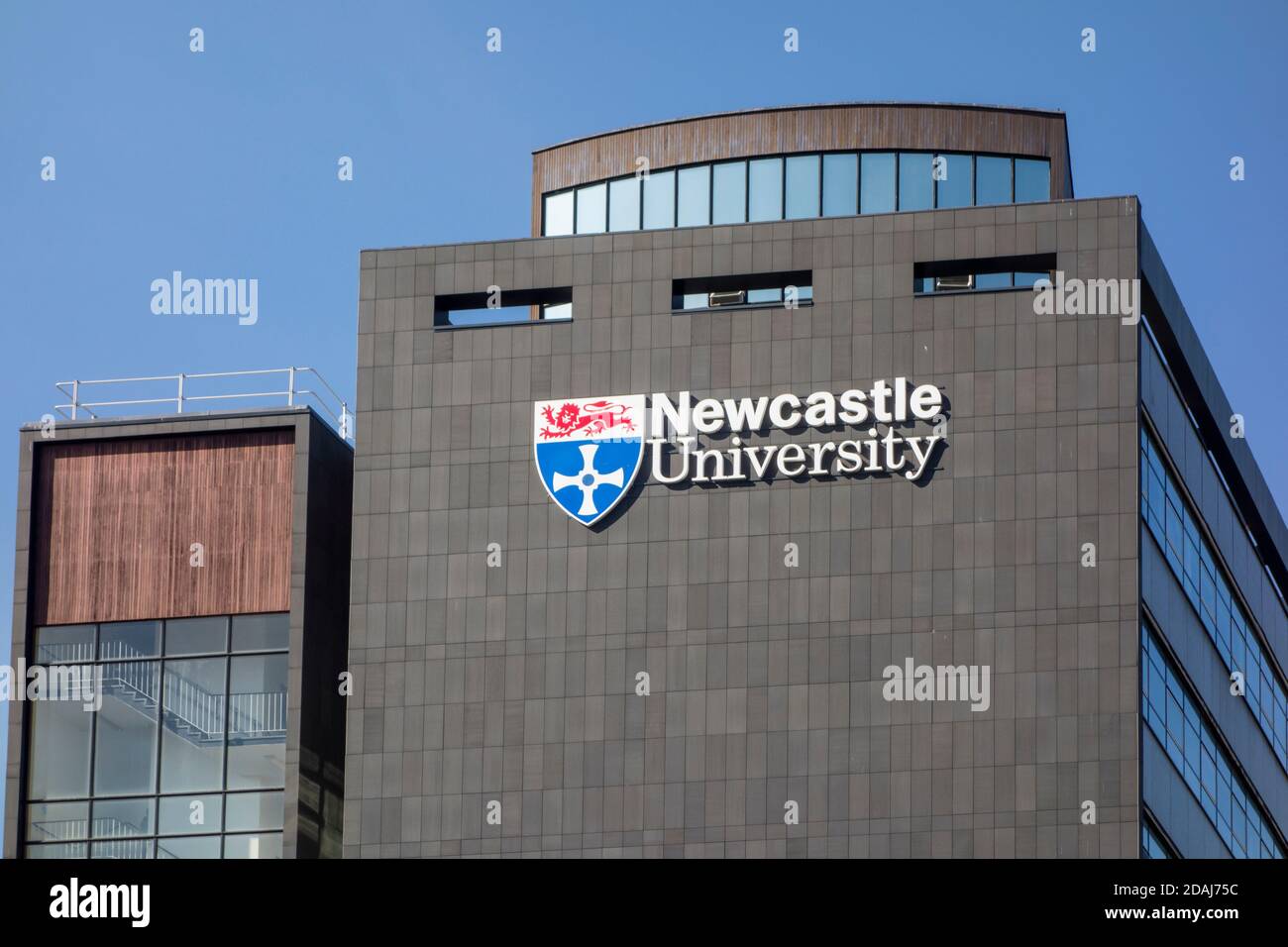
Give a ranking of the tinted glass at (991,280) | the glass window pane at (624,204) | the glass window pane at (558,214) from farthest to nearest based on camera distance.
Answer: the glass window pane at (558,214)
the glass window pane at (624,204)
the tinted glass at (991,280)

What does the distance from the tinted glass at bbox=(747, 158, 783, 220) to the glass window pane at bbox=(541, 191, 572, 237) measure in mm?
6150

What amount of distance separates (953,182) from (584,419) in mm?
18469

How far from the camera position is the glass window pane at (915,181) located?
69250 mm

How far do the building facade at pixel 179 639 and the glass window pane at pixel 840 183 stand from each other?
18.5 m

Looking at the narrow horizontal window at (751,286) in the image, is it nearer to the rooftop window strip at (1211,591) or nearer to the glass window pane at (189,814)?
the rooftop window strip at (1211,591)

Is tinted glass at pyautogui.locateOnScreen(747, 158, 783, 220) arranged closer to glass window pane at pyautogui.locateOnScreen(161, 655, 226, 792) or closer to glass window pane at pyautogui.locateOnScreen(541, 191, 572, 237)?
glass window pane at pyautogui.locateOnScreen(541, 191, 572, 237)

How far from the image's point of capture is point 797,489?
5572 cm

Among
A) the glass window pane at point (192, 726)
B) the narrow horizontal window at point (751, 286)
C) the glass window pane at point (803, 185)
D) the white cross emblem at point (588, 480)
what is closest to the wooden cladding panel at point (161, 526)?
the glass window pane at point (192, 726)

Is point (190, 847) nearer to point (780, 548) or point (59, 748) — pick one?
point (59, 748)

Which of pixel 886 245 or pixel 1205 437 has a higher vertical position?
pixel 886 245
